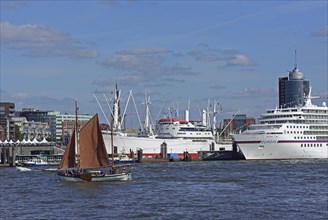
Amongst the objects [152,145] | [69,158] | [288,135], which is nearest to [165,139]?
[152,145]

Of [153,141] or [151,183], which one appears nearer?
[151,183]

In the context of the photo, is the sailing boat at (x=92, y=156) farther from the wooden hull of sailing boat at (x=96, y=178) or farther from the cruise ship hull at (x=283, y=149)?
the cruise ship hull at (x=283, y=149)

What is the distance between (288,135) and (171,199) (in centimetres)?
9310

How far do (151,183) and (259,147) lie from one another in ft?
246

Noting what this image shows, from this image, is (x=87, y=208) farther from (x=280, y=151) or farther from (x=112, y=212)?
(x=280, y=151)

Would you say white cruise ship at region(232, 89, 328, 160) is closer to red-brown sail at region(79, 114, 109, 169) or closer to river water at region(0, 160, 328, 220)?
river water at region(0, 160, 328, 220)

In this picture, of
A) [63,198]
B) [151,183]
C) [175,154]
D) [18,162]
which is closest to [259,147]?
[175,154]

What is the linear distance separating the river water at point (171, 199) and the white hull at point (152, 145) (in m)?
87.3

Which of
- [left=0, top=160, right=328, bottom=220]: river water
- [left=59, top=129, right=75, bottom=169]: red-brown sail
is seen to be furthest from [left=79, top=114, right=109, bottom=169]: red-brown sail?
[left=59, top=129, right=75, bottom=169]: red-brown sail

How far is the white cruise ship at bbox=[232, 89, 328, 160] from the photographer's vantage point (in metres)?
148

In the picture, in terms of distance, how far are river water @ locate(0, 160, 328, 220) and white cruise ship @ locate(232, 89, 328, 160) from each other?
64.8 meters

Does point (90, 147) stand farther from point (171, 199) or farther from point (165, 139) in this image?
point (165, 139)

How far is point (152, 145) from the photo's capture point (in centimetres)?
17425

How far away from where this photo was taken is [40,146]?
173875 millimetres
